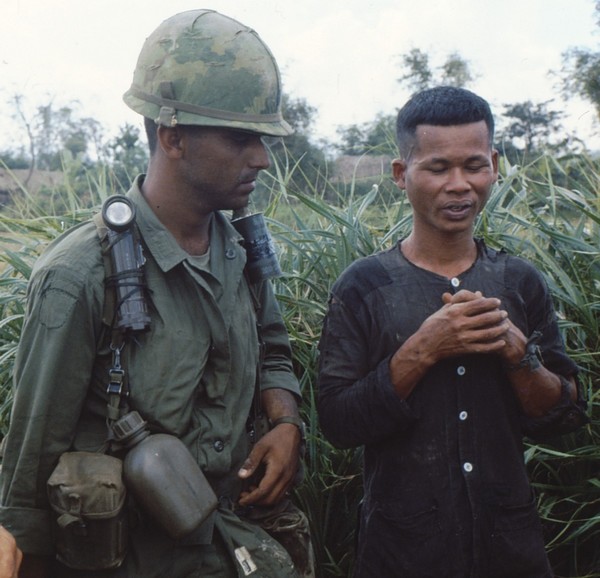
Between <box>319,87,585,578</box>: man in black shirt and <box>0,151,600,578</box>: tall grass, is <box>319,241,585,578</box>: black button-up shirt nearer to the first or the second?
<box>319,87,585,578</box>: man in black shirt

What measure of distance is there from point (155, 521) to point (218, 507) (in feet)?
0.76

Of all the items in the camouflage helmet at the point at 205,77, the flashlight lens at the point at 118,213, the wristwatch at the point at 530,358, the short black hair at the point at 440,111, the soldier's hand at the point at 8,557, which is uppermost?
the camouflage helmet at the point at 205,77

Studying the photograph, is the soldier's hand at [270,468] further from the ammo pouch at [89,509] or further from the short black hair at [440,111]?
the short black hair at [440,111]

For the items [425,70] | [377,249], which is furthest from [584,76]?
[377,249]

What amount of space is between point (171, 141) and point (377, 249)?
169cm

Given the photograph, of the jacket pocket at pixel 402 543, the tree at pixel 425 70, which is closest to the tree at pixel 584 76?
the tree at pixel 425 70

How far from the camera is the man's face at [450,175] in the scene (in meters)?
2.19

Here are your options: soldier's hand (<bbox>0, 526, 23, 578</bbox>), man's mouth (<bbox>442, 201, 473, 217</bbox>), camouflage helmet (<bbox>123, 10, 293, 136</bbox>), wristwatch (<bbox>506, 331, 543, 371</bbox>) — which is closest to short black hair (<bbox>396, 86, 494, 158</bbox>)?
man's mouth (<bbox>442, 201, 473, 217</bbox>)

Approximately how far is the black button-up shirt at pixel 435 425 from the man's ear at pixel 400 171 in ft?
0.75

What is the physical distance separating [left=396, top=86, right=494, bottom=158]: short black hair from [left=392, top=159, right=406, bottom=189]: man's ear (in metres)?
0.02

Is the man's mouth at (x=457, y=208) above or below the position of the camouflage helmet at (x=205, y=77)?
below

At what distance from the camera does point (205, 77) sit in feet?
7.33

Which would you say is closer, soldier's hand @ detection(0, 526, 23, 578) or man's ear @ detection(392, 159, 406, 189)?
soldier's hand @ detection(0, 526, 23, 578)

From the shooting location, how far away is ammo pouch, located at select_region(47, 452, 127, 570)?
6.19 feet
